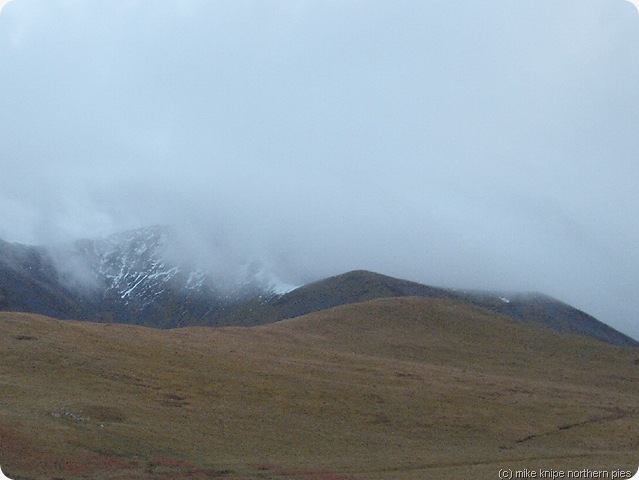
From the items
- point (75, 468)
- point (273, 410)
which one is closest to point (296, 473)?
point (75, 468)

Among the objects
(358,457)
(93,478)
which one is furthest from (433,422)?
(93,478)

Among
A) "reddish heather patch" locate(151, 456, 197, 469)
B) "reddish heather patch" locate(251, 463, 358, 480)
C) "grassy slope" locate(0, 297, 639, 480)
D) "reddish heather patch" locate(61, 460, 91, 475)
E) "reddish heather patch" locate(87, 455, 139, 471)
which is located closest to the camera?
"reddish heather patch" locate(61, 460, 91, 475)

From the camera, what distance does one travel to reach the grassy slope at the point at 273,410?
53406 millimetres

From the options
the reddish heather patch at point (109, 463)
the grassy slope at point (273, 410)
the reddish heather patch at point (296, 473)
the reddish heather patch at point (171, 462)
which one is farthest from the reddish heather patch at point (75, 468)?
the reddish heather patch at point (296, 473)

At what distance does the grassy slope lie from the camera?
5341 centimetres

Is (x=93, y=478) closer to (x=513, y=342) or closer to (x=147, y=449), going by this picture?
(x=147, y=449)

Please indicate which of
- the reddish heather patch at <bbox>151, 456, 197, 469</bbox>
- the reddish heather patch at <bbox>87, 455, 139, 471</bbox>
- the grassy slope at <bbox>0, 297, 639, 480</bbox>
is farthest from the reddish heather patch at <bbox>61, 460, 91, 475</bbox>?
the reddish heather patch at <bbox>151, 456, 197, 469</bbox>

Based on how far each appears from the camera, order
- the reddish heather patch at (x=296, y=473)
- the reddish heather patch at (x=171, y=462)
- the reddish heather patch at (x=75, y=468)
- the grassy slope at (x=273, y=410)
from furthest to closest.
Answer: the grassy slope at (x=273, y=410) < the reddish heather patch at (x=171, y=462) < the reddish heather patch at (x=296, y=473) < the reddish heather patch at (x=75, y=468)

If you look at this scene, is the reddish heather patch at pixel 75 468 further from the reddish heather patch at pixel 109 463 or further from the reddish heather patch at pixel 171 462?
the reddish heather patch at pixel 171 462

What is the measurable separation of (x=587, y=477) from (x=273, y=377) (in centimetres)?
3922

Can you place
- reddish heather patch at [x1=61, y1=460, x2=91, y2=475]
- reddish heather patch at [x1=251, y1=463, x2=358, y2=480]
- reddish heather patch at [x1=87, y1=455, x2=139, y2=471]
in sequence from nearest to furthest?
reddish heather patch at [x1=61, y1=460, x2=91, y2=475] < reddish heather patch at [x1=87, y1=455, x2=139, y2=471] < reddish heather patch at [x1=251, y1=463, x2=358, y2=480]

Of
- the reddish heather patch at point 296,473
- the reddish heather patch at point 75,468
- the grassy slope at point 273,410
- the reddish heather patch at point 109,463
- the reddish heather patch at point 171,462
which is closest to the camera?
the reddish heather patch at point 75,468

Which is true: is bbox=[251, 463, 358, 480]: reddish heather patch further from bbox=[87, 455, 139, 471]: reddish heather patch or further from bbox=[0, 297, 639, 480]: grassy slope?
bbox=[87, 455, 139, 471]: reddish heather patch

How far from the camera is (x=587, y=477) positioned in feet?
166
